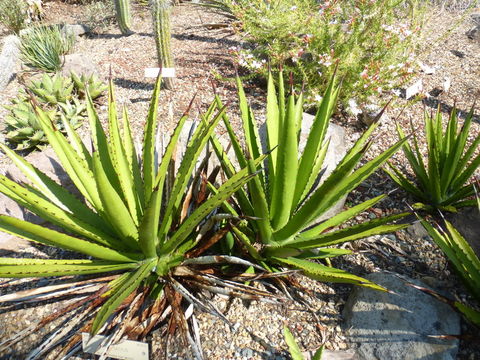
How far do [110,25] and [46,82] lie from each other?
3.65 m

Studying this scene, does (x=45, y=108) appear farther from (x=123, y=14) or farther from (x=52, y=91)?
(x=123, y=14)

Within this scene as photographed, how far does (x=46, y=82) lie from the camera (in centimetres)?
343

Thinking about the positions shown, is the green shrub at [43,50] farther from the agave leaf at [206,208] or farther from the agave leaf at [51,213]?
the agave leaf at [206,208]

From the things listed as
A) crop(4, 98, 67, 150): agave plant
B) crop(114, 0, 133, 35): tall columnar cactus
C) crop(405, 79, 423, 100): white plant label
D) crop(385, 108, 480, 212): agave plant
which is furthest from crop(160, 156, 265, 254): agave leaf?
crop(114, 0, 133, 35): tall columnar cactus

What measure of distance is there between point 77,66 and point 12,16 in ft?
9.29

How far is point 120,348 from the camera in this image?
4.71ft

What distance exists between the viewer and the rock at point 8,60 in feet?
14.3

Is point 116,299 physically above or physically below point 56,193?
below

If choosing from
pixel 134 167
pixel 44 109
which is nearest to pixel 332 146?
pixel 134 167

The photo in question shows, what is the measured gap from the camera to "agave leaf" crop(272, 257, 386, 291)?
54.7 inches

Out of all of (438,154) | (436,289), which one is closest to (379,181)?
(438,154)

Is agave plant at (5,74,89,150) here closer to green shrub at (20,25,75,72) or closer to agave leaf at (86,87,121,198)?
green shrub at (20,25,75,72)

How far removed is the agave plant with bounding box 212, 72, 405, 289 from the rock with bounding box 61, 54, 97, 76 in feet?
10.6

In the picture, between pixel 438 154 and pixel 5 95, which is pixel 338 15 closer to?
pixel 438 154
